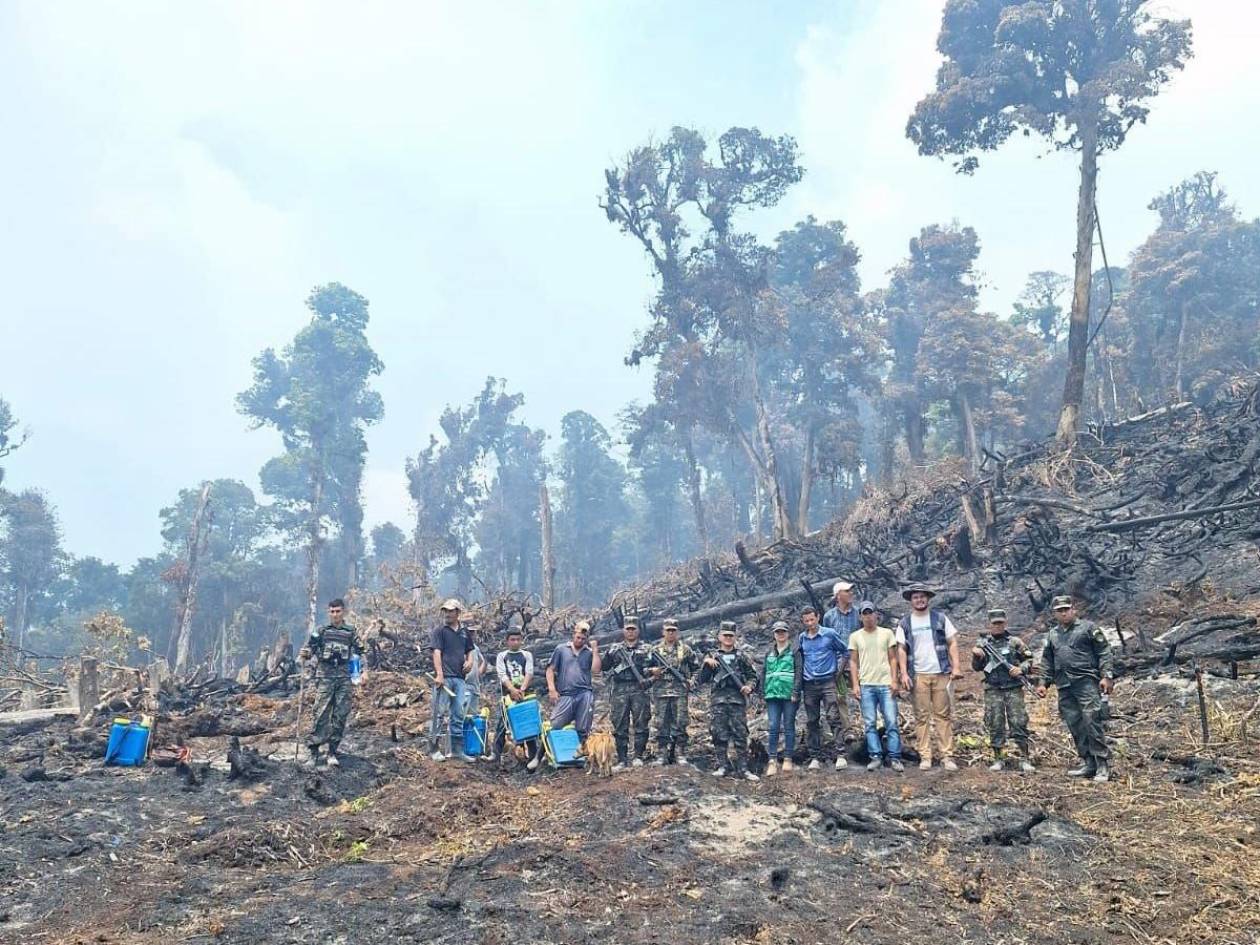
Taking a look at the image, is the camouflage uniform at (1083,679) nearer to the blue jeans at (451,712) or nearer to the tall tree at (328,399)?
the blue jeans at (451,712)

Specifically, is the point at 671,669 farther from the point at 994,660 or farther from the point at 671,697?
the point at 994,660

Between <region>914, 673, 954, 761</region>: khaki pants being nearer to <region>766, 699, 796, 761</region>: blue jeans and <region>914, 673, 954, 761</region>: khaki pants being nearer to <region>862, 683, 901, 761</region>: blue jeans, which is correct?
<region>862, 683, 901, 761</region>: blue jeans

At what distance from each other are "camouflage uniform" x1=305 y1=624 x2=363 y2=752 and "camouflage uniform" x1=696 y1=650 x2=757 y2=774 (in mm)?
3917

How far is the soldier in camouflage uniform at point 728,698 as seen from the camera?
7953 millimetres

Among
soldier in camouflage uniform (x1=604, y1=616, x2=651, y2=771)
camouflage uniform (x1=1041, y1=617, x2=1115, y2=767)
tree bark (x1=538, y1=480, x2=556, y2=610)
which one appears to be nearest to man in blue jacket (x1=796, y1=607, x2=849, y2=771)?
soldier in camouflage uniform (x1=604, y1=616, x2=651, y2=771)

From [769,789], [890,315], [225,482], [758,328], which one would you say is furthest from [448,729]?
[225,482]

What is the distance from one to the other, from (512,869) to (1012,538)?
12.7 meters

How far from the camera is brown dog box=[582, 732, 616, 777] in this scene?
7789mm

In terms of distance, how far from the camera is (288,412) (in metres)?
43.8

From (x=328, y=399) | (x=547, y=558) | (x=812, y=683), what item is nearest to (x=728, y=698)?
(x=812, y=683)

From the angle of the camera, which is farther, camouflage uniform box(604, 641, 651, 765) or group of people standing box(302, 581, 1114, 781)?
camouflage uniform box(604, 641, 651, 765)

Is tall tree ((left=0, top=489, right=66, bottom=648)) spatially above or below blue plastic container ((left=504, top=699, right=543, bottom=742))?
above

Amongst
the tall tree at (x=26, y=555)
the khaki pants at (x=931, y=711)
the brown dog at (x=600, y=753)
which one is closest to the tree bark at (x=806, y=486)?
the khaki pants at (x=931, y=711)

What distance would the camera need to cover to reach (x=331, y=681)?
344 inches
